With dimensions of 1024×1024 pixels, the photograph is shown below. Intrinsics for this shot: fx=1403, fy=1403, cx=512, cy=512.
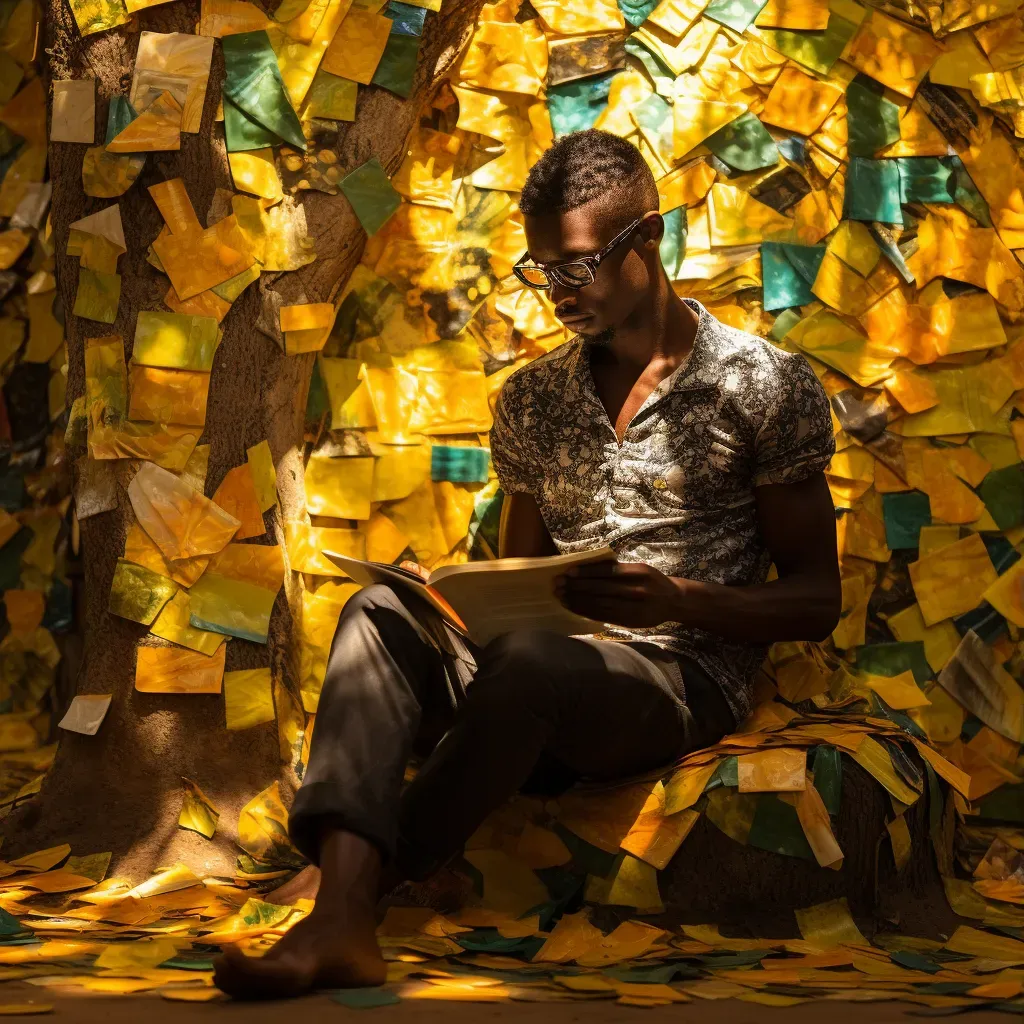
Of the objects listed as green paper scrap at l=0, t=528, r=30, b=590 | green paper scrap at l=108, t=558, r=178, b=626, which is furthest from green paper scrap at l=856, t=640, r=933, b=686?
green paper scrap at l=0, t=528, r=30, b=590

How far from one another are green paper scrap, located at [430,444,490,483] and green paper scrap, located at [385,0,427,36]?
92 cm

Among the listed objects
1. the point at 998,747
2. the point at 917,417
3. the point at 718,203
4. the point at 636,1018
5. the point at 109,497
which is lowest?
the point at 636,1018

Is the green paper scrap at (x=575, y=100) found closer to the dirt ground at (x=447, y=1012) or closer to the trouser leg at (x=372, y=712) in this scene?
the trouser leg at (x=372, y=712)

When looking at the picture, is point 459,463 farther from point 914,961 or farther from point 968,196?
point 914,961

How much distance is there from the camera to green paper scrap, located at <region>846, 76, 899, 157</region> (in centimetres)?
325

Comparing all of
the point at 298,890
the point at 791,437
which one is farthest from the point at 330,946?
the point at 791,437

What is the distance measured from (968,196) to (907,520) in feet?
2.52

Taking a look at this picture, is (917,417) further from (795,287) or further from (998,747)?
(998,747)

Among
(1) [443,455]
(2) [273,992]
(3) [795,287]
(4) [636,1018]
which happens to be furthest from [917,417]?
(2) [273,992]

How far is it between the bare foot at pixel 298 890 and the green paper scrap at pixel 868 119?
2032 mm

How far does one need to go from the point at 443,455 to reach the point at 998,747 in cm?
144

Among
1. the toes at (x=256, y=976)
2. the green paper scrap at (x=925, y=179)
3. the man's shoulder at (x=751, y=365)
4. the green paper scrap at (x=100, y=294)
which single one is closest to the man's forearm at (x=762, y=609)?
the man's shoulder at (x=751, y=365)

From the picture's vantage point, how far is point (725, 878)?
8.13ft

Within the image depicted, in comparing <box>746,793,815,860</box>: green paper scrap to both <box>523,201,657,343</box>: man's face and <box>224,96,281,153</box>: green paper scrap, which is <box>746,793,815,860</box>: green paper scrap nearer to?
<box>523,201,657,343</box>: man's face
